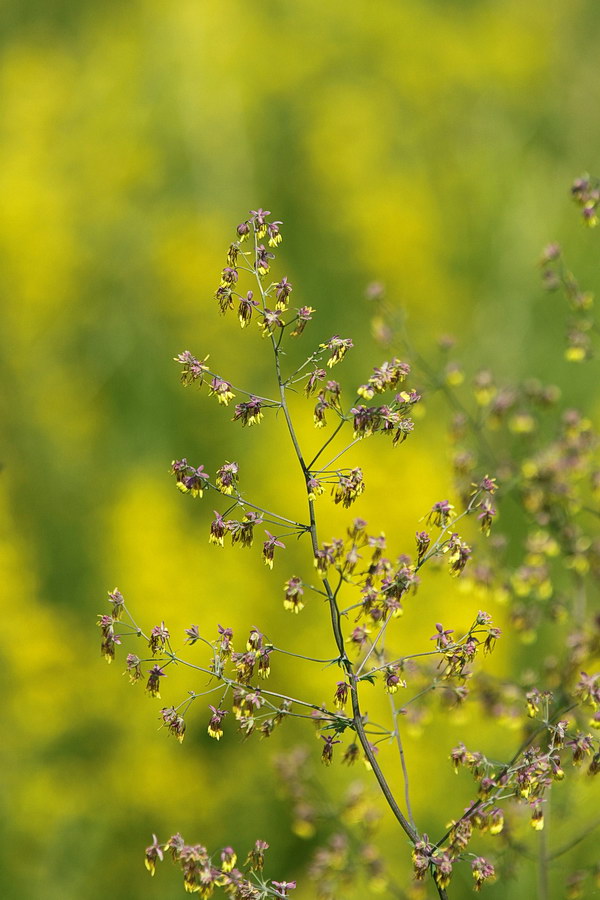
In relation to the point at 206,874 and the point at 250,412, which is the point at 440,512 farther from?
the point at 206,874

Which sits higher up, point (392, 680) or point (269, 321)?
point (269, 321)

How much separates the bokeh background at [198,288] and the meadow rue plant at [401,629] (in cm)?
33

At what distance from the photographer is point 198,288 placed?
6125 millimetres

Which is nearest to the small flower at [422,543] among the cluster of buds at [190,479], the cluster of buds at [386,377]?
the cluster of buds at [386,377]

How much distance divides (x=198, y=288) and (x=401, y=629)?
262 centimetres

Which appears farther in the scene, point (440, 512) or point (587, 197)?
point (587, 197)

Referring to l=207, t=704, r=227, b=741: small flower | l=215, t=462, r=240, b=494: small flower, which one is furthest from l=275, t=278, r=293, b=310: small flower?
l=207, t=704, r=227, b=741: small flower

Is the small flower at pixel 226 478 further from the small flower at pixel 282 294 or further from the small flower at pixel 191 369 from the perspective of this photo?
the small flower at pixel 282 294

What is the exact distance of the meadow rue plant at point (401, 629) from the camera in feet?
5.23

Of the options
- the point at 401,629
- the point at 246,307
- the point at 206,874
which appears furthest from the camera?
the point at 401,629

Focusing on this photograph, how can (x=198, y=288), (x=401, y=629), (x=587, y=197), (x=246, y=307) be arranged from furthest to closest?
(x=198, y=288) < (x=401, y=629) < (x=587, y=197) < (x=246, y=307)

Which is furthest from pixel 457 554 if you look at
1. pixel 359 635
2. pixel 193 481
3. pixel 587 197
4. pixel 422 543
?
pixel 587 197

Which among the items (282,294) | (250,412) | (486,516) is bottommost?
(486,516)

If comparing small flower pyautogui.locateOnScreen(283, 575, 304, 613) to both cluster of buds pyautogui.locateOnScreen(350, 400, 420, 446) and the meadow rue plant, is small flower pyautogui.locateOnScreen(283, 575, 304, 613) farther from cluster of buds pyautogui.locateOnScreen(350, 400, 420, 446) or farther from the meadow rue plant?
cluster of buds pyautogui.locateOnScreen(350, 400, 420, 446)
